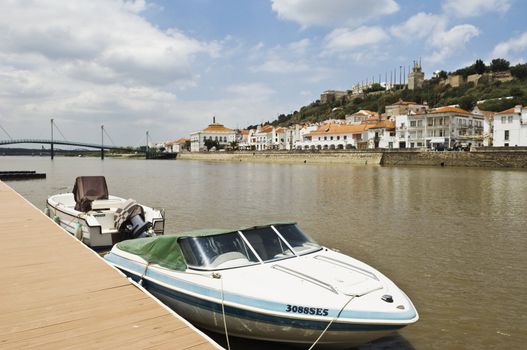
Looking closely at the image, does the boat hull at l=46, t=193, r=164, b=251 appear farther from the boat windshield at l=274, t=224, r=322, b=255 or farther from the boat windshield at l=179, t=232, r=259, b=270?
the boat windshield at l=274, t=224, r=322, b=255

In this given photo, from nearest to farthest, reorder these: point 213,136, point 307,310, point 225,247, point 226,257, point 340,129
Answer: point 307,310 → point 226,257 → point 225,247 → point 340,129 → point 213,136

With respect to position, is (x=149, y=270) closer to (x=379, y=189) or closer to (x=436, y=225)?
(x=436, y=225)

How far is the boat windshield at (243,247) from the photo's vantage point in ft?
26.9

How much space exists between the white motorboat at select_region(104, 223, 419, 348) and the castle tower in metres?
178

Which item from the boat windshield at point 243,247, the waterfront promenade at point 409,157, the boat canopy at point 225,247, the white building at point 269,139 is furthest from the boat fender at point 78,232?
the white building at point 269,139

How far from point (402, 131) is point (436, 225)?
258ft

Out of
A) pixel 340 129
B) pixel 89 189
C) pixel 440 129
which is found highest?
pixel 340 129

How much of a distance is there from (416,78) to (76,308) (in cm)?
18375

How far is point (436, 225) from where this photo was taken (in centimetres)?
1983

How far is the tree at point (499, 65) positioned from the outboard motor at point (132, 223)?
16929 centimetres

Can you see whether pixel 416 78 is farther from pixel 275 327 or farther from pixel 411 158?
pixel 275 327

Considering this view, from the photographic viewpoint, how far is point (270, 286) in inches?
287

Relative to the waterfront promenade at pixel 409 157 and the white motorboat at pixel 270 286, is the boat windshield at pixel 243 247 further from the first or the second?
the waterfront promenade at pixel 409 157

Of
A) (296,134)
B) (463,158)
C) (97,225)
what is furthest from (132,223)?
(296,134)
